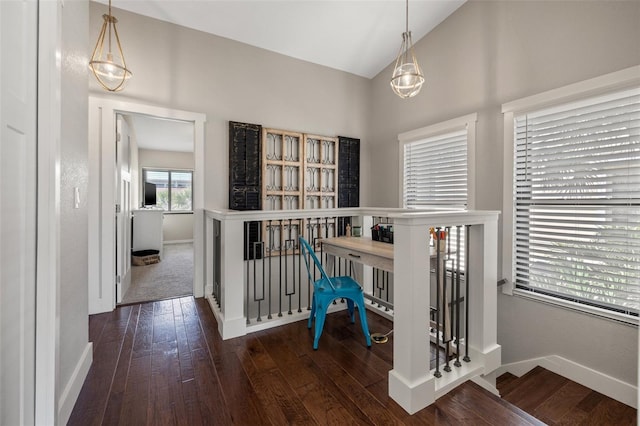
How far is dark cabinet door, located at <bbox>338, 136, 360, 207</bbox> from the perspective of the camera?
171 inches

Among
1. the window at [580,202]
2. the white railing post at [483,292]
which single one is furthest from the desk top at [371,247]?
the window at [580,202]

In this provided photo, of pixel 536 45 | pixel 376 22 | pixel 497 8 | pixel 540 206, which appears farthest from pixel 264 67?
pixel 540 206

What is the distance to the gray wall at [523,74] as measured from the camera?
2.16m

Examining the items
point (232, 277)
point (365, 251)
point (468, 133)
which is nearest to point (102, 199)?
point (232, 277)

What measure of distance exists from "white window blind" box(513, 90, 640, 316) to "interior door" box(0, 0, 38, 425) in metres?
3.46

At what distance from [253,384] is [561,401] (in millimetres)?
2356

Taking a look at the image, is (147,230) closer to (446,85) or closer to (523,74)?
(446,85)

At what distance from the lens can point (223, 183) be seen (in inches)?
138

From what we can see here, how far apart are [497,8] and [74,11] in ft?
11.8

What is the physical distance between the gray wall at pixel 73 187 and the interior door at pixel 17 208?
1.30ft

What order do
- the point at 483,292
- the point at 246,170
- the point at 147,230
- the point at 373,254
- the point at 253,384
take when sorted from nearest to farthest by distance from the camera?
the point at 253,384 < the point at 483,292 < the point at 373,254 < the point at 246,170 < the point at 147,230

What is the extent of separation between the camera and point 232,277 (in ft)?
7.72

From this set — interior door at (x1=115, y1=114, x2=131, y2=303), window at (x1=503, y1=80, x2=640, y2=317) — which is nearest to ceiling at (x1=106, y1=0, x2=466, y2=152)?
interior door at (x1=115, y1=114, x2=131, y2=303)

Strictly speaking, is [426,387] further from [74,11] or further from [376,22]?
[376,22]
